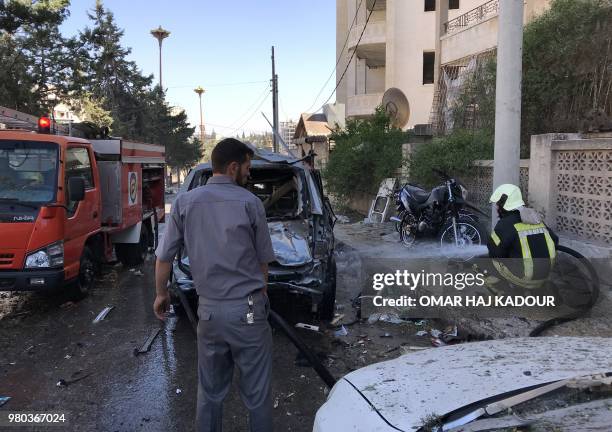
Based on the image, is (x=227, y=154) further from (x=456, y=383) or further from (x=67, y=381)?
(x=67, y=381)

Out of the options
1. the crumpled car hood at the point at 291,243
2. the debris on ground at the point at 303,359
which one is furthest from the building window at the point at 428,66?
the debris on ground at the point at 303,359

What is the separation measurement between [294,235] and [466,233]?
134 inches

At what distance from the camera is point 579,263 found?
210 inches

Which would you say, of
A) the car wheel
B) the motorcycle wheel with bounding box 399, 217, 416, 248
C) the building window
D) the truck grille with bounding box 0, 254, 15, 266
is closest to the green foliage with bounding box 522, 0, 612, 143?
the motorcycle wheel with bounding box 399, 217, 416, 248

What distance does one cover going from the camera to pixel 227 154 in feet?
9.40

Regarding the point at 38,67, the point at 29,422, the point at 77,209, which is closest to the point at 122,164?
the point at 77,209

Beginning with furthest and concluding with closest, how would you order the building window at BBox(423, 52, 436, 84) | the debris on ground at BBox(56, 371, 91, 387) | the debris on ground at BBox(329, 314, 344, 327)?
the building window at BBox(423, 52, 436, 84), the debris on ground at BBox(329, 314, 344, 327), the debris on ground at BBox(56, 371, 91, 387)

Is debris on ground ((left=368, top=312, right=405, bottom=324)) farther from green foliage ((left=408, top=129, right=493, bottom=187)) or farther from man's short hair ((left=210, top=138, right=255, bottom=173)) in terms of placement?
green foliage ((left=408, top=129, right=493, bottom=187))

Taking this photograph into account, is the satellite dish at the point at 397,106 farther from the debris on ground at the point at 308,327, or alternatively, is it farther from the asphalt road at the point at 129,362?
the debris on ground at the point at 308,327

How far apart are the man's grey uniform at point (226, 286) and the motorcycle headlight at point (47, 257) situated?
3.61 meters

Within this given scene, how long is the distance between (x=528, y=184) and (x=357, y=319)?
2876mm

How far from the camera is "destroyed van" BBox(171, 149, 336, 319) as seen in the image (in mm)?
5215

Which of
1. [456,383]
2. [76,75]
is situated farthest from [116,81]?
[456,383]

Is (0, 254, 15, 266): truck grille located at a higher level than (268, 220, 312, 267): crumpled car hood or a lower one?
lower
